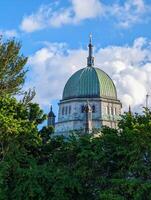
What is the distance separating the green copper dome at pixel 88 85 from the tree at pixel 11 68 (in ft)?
172

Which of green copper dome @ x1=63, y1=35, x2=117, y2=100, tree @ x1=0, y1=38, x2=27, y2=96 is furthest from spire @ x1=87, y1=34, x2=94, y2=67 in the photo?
tree @ x1=0, y1=38, x2=27, y2=96

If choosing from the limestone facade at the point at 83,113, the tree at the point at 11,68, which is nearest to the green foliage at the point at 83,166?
the tree at the point at 11,68

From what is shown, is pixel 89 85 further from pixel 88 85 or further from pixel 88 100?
pixel 88 100

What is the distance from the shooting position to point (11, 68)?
1132 inches

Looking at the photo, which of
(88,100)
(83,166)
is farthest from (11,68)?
(88,100)

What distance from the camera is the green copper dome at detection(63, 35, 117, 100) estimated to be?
269ft

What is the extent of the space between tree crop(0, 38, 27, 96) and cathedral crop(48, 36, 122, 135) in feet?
171

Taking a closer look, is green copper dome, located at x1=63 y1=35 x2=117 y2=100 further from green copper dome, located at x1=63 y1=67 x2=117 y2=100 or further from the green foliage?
the green foliage

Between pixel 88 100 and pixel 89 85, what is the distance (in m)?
2.45

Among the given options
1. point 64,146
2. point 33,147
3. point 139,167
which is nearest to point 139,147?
point 139,167

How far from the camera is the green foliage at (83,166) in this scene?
1975cm

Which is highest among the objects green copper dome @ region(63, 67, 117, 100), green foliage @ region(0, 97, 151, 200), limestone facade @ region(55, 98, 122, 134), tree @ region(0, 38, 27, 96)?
green copper dome @ region(63, 67, 117, 100)

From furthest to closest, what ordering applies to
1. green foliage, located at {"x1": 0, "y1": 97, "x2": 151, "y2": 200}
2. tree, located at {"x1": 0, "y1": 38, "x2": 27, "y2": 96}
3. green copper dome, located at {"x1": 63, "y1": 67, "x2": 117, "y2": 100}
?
green copper dome, located at {"x1": 63, "y1": 67, "x2": 117, "y2": 100}, tree, located at {"x1": 0, "y1": 38, "x2": 27, "y2": 96}, green foliage, located at {"x1": 0, "y1": 97, "x2": 151, "y2": 200}

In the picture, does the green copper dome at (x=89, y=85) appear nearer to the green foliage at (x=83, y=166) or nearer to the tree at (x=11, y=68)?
the tree at (x=11, y=68)
